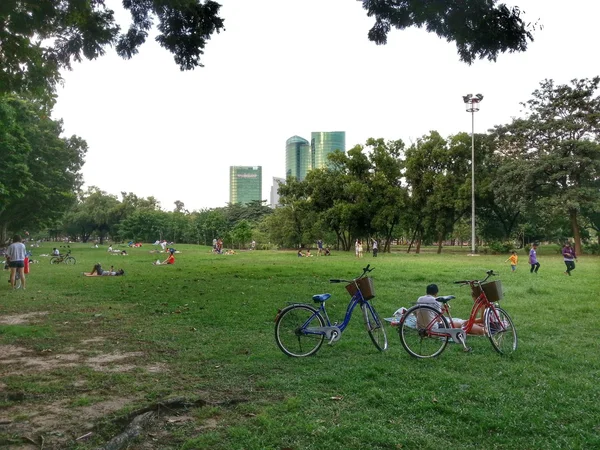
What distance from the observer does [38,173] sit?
3469 cm

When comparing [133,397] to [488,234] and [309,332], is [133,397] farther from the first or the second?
[488,234]

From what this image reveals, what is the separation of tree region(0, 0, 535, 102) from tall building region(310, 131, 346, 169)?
69.2 m

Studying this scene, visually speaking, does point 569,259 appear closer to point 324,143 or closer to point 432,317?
point 432,317

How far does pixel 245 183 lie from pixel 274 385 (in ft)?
429

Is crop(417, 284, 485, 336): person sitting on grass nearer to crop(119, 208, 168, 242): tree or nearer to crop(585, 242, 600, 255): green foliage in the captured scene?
crop(585, 242, 600, 255): green foliage

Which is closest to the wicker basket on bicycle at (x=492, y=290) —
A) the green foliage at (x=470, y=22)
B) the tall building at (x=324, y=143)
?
the green foliage at (x=470, y=22)

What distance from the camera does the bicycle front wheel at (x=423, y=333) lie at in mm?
5492

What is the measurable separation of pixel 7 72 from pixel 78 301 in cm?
514

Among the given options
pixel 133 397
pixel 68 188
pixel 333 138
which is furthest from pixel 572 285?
pixel 333 138

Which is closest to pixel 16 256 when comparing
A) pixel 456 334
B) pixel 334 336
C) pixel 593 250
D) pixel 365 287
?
pixel 334 336

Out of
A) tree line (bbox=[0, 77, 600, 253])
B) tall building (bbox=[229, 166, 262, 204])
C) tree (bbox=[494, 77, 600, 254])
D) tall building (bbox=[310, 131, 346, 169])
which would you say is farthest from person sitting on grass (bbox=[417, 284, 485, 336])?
tall building (bbox=[229, 166, 262, 204])

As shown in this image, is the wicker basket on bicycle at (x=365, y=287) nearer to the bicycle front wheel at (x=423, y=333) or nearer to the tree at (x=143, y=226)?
the bicycle front wheel at (x=423, y=333)

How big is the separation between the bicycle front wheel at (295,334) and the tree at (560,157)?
106 feet

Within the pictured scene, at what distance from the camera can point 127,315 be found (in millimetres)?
8547
